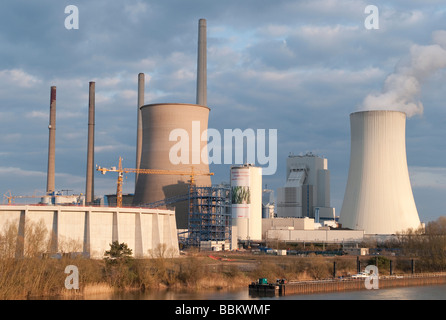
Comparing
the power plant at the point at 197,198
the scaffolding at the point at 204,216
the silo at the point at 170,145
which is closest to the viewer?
the power plant at the point at 197,198

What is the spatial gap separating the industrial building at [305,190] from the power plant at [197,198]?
37.2ft

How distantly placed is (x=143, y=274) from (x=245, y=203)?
40045mm

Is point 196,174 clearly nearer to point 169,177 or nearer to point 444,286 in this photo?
point 169,177

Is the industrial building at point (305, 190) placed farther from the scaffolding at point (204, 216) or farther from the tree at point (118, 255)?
the tree at point (118, 255)

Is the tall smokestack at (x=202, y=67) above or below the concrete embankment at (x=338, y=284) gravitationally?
above

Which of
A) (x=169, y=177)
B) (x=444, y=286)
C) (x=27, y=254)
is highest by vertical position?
(x=169, y=177)

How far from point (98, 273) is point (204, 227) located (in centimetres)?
3058

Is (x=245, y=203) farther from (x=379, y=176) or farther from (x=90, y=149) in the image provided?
(x=379, y=176)

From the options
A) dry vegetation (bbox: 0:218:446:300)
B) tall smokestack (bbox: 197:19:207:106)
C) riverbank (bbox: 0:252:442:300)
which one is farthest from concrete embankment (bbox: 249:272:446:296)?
tall smokestack (bbox: 197:19:207:106)

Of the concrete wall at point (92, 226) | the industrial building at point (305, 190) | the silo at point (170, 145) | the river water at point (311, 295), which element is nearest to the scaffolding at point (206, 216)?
the silo at point (170, 145)

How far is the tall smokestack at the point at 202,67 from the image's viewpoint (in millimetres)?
74500
